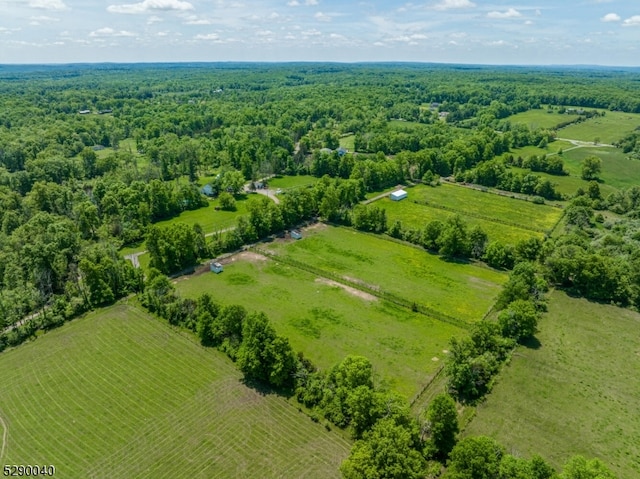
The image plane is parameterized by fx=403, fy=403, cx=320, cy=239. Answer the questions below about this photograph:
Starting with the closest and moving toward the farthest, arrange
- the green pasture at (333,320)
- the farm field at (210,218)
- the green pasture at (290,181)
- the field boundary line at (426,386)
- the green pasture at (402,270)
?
the field boundary line at (426,386) → the green pasture at (333,320) → the green pasture at (402,270) → the farm field at (210,218) → the green pasture at (290,181)

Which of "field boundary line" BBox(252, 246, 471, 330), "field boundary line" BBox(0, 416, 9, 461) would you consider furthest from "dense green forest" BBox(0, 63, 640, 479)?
"field boundary line" BBox(0, 416, 9, 461)

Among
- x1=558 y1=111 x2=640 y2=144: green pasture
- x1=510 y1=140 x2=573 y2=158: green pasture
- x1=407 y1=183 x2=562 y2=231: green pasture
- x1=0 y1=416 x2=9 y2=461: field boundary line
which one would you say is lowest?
x1=0 y1=416 x2=9 y2=461: field boundary line

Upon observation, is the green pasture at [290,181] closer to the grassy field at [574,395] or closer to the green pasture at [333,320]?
the green pasture at [333,320]

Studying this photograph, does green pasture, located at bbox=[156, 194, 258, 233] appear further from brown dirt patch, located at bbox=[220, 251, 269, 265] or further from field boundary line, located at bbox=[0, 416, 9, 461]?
field boundary line, located at bbox=[0, 416, 9, 461]

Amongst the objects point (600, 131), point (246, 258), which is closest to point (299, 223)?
point (246, 258)

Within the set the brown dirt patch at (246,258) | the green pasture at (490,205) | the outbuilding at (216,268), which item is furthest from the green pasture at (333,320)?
the green pasture at (490,205)

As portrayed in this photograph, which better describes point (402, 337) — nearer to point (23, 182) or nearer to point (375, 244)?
point (375, 244)
